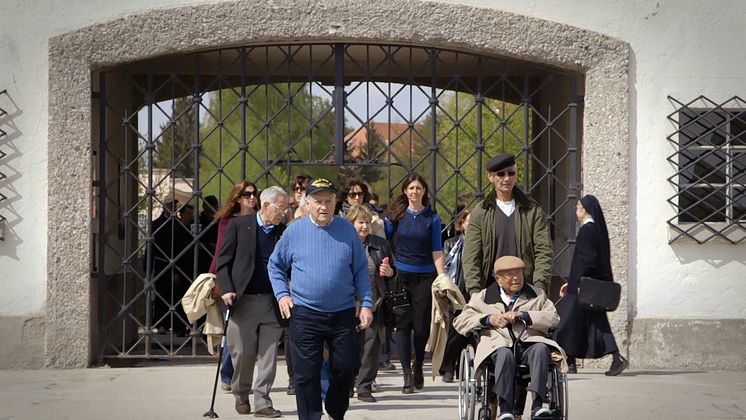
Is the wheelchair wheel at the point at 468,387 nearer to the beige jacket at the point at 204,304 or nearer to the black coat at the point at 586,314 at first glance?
the beige jacket at the point at 204,304

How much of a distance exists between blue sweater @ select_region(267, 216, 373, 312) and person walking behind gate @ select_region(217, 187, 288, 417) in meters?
1.08

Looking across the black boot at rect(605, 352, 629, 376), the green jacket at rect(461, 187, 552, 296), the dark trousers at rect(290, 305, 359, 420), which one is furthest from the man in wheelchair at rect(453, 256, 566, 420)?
the black boot at rect(605, 352, 629, 376)

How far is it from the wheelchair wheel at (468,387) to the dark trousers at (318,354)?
665mm

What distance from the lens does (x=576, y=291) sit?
32.7ft

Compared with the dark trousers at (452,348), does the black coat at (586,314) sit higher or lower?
higher

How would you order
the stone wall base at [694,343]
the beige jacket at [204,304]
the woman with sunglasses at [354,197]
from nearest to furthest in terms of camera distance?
the beige jacket at [204,304], the woman with sunglasses at [354,197], the stone wall base at [694,343]

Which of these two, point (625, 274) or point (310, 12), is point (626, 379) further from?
point (310, 12)

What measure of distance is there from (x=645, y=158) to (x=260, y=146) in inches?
1143

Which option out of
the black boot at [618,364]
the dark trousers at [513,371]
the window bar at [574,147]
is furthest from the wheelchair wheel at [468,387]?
the window bar at [574,147]

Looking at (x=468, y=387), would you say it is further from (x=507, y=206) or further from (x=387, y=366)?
(x=387, y=366)

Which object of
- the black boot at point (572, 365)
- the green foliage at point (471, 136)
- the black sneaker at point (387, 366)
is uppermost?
the green foliage at point (471, 136)

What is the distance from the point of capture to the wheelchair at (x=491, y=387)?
6902 mm

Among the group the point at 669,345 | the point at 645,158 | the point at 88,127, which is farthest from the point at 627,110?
the point at 88,127

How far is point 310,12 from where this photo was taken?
431 inches
